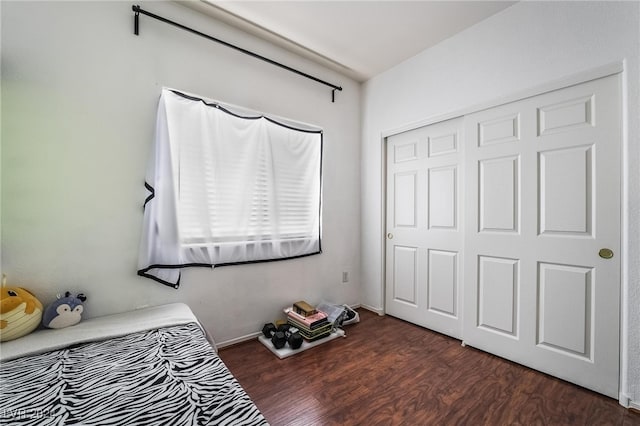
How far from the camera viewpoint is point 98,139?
1.71 m

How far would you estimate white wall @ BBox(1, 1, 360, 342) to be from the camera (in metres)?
1.51

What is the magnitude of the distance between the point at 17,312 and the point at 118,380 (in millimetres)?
809

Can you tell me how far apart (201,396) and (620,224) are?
2420 mm

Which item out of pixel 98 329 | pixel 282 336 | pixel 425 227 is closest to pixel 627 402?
pixel 425 227

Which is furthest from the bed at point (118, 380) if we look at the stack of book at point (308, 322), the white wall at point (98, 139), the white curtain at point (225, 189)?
the stack of book at point (308, 322)

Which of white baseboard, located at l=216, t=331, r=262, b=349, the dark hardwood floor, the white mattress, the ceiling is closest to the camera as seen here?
the white mattress

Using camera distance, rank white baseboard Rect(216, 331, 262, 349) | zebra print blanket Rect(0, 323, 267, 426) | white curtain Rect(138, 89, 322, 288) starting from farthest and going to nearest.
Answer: white baseboard Rect(216, 331, 262, 349)
white curtain Rect(138, 89, 322, 288)
zebra print blanket Rect(0, 323, 267, 426)

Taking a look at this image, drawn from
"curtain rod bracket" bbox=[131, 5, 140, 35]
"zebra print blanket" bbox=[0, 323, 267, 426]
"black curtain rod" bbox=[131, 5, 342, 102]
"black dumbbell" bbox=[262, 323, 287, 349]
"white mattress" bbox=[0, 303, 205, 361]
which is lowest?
"black dumbbell" bbox=[262, 323, 287, 349]

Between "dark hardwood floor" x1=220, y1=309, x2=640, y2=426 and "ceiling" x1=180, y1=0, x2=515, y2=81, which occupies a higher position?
"ceiling" x1=180, y1=0, x2=515, y2=81

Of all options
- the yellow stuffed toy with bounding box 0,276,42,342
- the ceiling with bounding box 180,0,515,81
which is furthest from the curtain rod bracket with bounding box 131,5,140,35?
the yellow stuffed toy with bounding box 0,276,42,342

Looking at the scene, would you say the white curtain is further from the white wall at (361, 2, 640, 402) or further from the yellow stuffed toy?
the white wall at (361, 2, 640, 402)

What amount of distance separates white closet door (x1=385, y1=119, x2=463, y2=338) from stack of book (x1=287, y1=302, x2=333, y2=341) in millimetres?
957

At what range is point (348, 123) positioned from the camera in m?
3.13

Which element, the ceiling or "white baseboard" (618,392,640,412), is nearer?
"white baseboard" (618,392,640,412)
